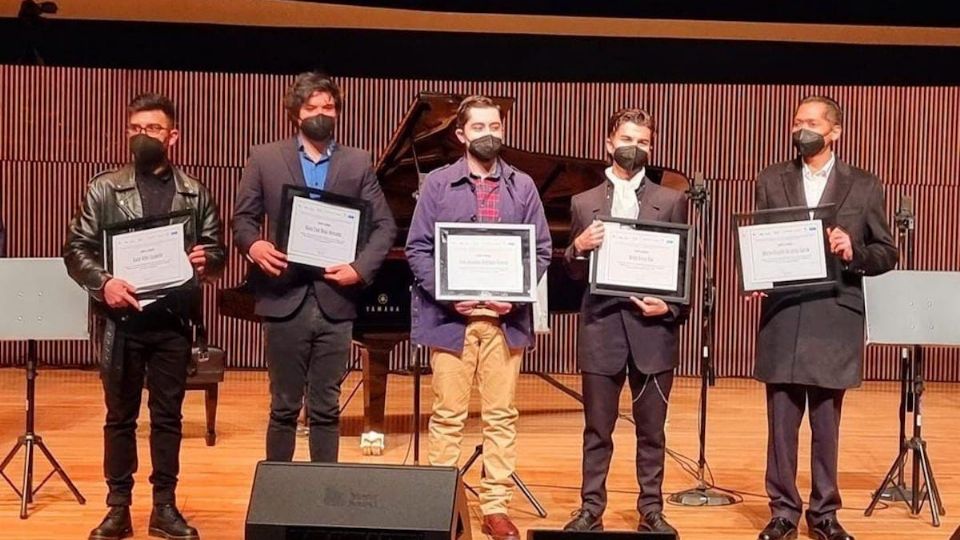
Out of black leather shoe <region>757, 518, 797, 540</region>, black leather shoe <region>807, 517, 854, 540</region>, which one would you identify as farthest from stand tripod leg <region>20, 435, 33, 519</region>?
black leather shoe <region>807, 517, 854, 540</region>

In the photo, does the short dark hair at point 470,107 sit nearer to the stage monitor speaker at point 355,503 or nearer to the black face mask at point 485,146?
the black face mask at point 485,146

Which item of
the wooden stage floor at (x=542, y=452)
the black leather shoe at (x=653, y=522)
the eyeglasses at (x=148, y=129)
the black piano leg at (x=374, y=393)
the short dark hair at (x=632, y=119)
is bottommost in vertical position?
the wooden stage floor at (x=542, y=452)

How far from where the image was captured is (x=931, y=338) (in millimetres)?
4938

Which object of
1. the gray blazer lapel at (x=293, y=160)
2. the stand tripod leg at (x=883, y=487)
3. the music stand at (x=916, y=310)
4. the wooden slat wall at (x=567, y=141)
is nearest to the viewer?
the gray blazer lapel at (x=293, y=160)

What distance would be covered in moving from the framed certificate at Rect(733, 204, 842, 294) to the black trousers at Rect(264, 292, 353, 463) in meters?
1.58

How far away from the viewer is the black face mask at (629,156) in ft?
14.7

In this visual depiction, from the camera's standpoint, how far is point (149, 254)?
4.29m

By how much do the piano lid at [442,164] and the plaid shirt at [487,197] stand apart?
2.68 ft

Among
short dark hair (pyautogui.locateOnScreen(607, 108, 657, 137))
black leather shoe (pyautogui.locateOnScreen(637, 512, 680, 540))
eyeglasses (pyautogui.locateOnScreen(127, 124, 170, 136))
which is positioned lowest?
black leather shoe (pyautogui.locateOnScreen(637, 512, 680, 540))

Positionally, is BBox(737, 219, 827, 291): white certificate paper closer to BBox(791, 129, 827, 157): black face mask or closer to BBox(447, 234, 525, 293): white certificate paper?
BBox(791, 129, 827, 157): black face mask

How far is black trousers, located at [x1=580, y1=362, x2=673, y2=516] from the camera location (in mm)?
4500

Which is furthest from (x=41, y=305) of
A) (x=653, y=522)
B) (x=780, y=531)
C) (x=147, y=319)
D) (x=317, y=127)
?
(x=780, y=531)

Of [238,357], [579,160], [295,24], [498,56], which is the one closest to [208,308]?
[238,357]

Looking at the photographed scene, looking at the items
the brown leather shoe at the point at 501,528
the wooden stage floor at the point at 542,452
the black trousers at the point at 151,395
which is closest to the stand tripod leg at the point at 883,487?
the wooden stage floor at the point at 542,452
